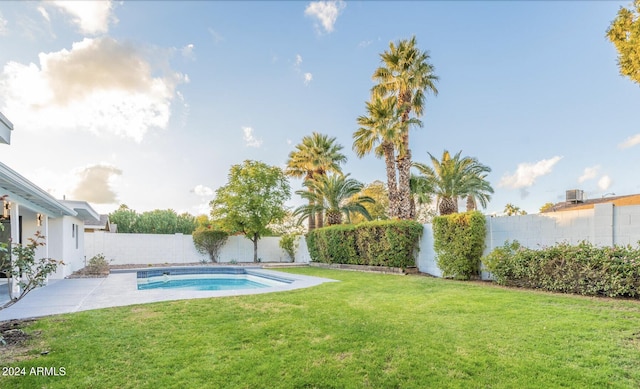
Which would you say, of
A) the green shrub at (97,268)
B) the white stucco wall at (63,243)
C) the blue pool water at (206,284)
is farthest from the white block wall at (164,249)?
the blue pool water at (206,284)

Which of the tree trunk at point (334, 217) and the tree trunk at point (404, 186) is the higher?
the tree trunk at point (404, 186)

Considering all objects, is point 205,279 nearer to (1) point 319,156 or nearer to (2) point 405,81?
(1) point 319,156

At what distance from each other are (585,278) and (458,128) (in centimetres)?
1129

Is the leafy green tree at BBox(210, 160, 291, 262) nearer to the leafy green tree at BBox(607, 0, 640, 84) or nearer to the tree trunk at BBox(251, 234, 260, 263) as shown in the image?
the tree trunk at BBox(251, 234, 260, 263)

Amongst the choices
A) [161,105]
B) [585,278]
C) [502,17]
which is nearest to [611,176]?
[502,17]

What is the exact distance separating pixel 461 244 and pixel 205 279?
491 inches

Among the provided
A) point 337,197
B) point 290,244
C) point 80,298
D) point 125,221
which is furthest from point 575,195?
point 125,221

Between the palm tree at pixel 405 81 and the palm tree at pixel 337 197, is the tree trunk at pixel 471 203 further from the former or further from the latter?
the palm tree at pixel 405 81

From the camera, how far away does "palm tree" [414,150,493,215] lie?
1861 centimetres

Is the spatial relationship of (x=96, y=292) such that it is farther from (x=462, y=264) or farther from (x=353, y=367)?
(x=462, y=264)

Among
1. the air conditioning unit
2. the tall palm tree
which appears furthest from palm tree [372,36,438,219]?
the air conditioning unit

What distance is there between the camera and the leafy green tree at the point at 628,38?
6.23 metres

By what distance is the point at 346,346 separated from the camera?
456cm

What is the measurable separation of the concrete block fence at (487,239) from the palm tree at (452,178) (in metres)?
5.58
